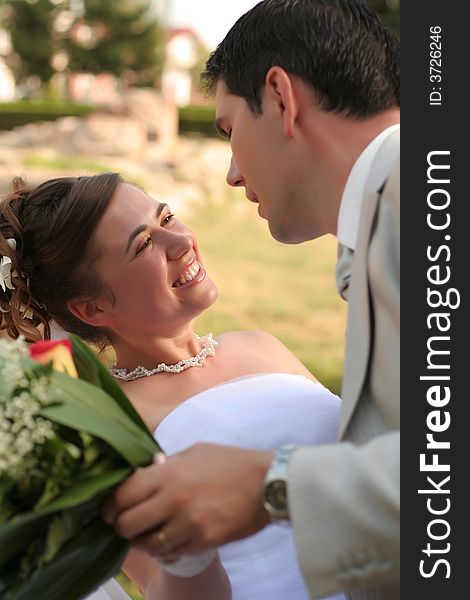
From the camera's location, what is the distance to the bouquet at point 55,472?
1.94 meters

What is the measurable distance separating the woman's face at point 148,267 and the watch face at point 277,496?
1.40 m

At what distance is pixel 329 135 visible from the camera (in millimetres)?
2496

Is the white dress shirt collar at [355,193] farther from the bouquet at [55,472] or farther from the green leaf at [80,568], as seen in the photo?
the green leaf at [80,568]

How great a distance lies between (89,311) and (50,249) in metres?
0.25

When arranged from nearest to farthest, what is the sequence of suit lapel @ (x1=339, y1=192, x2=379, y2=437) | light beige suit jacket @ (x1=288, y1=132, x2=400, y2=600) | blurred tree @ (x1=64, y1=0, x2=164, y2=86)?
light beige suit jacket @ (x1=288, y1=132, x2=400, y2=600)
suit lapel @ (x1=339, y1=192, x2=379, y2=437)
blurred tree @ (x1=64, y1=0, x2=164, y2=86)

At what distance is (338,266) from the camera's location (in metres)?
2.39

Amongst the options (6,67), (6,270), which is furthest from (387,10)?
(6,270)

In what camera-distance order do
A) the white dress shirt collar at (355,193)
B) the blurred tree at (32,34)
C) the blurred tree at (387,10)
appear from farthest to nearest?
the blurred tree at (32,34)
the blurred tree at (387,10)
the white dress shirt collar at (355,193)

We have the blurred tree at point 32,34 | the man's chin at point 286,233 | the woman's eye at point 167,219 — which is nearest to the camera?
the man's chin at point 286,233

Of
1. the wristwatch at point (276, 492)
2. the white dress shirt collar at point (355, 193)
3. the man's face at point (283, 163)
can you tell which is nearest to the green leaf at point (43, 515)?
the wristwatch at point (276, 492)

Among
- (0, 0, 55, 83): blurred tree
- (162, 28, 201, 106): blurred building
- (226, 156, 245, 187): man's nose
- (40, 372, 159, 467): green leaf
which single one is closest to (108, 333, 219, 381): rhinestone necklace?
(226, 156, 245, 187): man's nose

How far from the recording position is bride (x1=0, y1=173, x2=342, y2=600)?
9.30ft

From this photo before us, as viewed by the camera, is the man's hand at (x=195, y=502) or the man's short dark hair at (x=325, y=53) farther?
the man's short dark hair at (x=325, y=53)

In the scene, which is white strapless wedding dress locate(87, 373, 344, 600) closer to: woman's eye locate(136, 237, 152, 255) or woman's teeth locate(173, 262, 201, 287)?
woman's teeth locate(173, 262, 201, 287)
